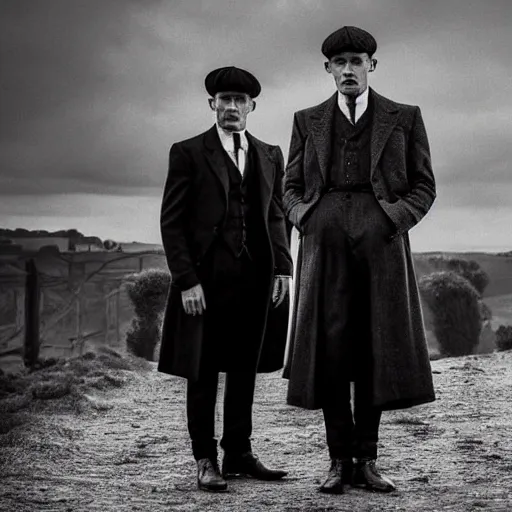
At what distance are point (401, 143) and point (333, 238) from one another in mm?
648

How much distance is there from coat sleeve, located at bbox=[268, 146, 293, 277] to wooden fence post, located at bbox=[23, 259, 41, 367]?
9.40 meters

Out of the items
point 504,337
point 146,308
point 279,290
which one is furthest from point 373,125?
point 504,337

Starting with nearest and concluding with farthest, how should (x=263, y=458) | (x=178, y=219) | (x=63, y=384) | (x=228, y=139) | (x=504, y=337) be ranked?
(x=178, y=219), (x=228, y=139), (x=263, y=458), (x=63, y=384), (x=504, y=337)

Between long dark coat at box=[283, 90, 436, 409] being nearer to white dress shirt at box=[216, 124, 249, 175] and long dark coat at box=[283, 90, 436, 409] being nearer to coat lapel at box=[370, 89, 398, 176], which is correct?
coat lapel at box=[370, 89, 398, 176]

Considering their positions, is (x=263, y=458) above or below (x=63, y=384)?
below

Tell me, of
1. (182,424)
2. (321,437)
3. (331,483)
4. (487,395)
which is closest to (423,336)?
(331,483)

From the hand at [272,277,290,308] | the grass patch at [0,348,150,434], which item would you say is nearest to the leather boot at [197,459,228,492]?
the hand at [272,277,290,308]

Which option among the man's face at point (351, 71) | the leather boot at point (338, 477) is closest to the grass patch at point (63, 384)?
the leather boot at point (338, 477)

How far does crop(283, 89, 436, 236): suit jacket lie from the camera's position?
455cm

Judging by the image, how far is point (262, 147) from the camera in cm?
504

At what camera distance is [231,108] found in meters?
4.85

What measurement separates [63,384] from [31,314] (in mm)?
4295

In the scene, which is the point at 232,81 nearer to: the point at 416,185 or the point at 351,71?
the point at 351,71

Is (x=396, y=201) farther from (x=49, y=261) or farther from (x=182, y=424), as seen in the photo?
(x=49, y=261)
